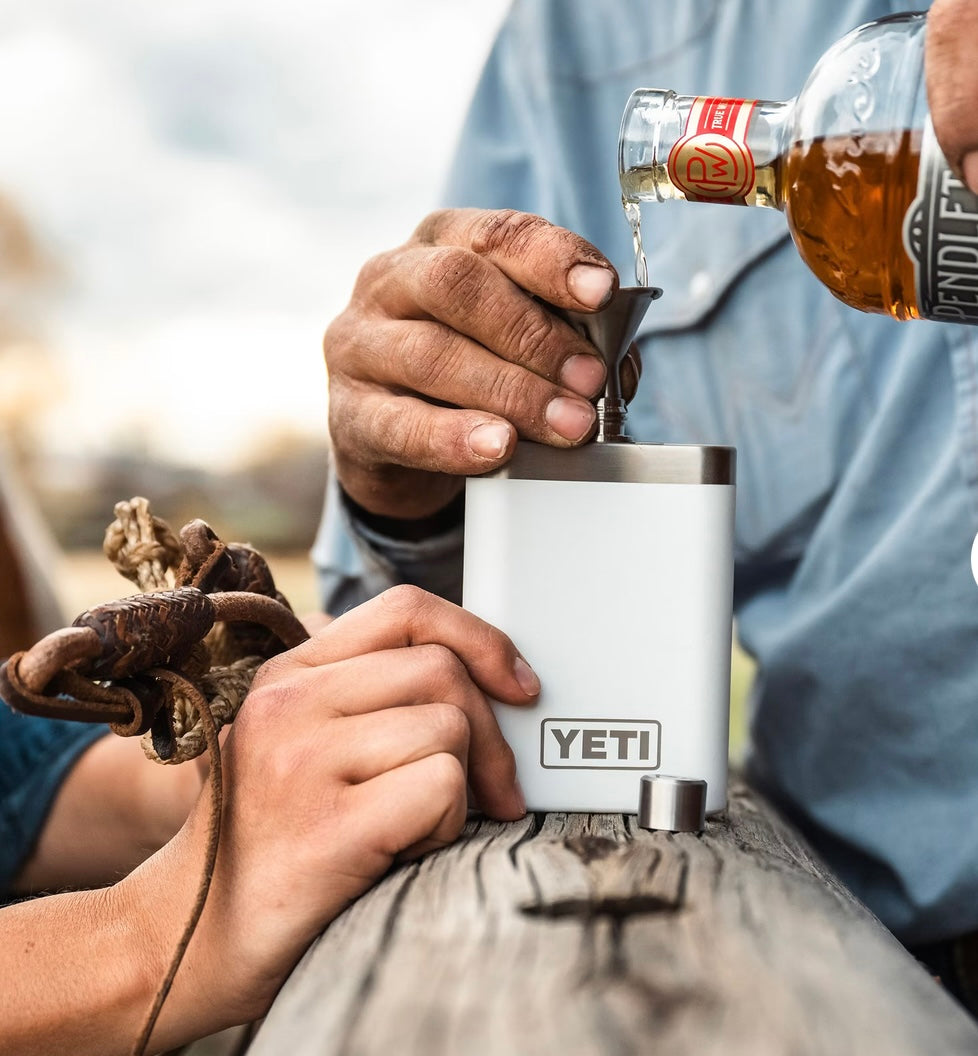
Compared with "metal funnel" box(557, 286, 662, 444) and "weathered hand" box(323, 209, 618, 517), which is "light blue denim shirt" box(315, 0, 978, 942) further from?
"metal funnel" box(557, 286, 662, 444)

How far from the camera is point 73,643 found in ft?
1.55

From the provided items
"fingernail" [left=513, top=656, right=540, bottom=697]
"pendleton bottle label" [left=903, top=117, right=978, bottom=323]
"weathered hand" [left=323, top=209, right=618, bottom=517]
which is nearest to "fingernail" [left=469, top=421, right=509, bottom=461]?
"weathered hand" [left=323, top=209, right=618, bottom=517]

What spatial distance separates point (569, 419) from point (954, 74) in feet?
0.84

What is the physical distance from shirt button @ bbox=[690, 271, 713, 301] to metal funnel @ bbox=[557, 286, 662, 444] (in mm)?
594

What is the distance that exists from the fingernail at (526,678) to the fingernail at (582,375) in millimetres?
166

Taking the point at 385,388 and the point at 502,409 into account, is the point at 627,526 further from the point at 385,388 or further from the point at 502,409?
the point at 385,388

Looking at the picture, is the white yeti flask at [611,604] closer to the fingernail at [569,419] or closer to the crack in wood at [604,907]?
the fingernail at [569,419]

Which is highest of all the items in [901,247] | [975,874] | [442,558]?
[901,247]

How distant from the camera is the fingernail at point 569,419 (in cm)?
62

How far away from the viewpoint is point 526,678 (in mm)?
→ 609

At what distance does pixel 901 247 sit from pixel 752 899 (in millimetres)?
370

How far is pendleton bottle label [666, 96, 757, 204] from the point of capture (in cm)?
64

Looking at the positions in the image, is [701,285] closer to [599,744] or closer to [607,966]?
[599,744]

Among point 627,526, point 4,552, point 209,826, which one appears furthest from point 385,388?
point 4,552
